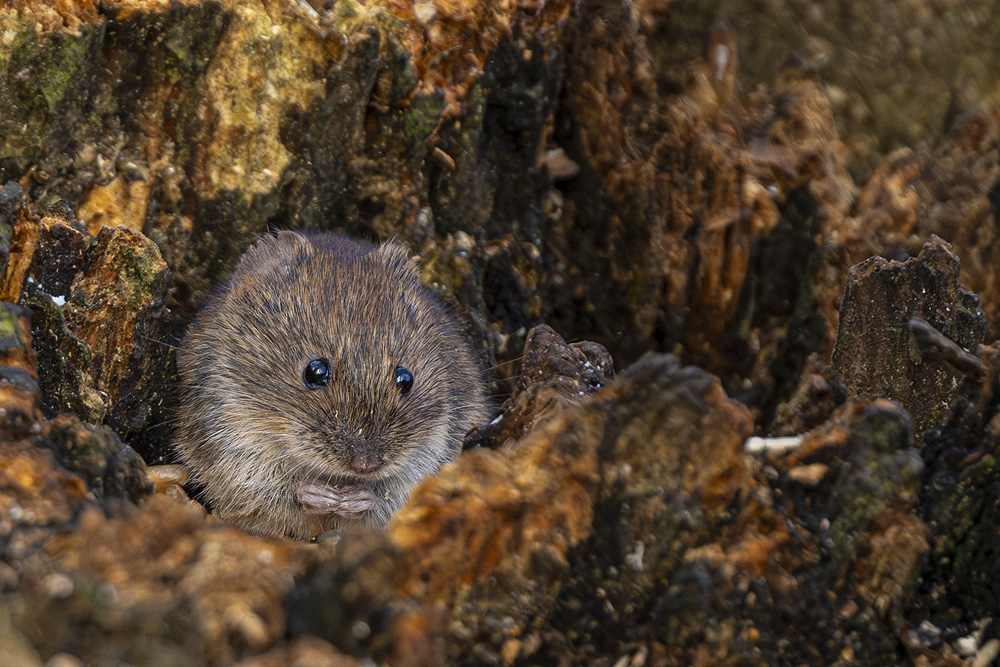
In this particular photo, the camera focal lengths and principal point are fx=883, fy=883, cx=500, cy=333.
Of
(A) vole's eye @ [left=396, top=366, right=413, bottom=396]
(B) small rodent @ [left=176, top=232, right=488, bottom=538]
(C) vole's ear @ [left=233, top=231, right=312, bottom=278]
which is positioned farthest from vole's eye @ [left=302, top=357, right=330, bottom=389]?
(C) vole's ear @ [left=233, top=231, right=312, bottom=278]

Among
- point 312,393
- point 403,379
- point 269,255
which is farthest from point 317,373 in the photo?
point 269,255

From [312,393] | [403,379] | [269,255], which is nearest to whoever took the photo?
[312,393]

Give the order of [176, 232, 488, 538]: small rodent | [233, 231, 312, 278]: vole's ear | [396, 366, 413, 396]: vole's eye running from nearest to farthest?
[176, 232, 488, 538]: small rodent
[396, 366, 413, 396]: vole's eye
[233, 231, 312, 278]: vole's ear

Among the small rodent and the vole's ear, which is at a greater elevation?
the vole's ear

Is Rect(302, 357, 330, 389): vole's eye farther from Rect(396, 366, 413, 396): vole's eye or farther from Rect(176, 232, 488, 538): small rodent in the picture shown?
Rect(396, 366, 413, 396): vole's eye

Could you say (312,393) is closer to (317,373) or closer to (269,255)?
(317,373)

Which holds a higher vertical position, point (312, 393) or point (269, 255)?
point (269, 255)

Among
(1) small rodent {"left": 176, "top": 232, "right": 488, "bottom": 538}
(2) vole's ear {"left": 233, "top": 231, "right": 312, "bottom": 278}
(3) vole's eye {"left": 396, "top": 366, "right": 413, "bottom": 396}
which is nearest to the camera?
(1) small rodent {"left": 176, "top": 232, "right": 488, "bottom": 538}
